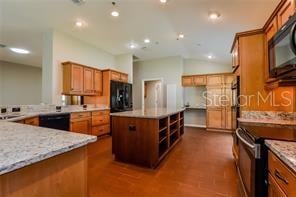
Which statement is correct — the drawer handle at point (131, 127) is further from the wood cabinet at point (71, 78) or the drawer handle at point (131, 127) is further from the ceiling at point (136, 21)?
the ceiling at point (136, 21)

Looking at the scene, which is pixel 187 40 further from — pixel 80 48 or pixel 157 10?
pixel 80 48

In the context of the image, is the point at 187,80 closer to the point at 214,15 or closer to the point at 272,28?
the point at 214,15

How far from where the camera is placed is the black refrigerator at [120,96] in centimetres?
517

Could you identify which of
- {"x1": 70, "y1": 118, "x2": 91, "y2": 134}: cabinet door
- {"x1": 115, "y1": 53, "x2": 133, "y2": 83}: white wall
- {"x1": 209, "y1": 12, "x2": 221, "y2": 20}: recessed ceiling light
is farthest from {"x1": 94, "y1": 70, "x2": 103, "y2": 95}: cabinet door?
{"x1": 209, "y1": 12, "x2": 221, "y2": 20}: recessed ceiling light

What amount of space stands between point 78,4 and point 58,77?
6.30ft

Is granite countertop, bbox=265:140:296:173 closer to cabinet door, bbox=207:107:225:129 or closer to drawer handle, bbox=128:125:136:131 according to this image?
drawer handle, bbox=128:125:136:131

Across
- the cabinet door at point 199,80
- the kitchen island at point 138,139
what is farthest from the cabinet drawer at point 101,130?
the cabinet door at point 199,80

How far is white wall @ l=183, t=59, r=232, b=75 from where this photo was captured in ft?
21.6

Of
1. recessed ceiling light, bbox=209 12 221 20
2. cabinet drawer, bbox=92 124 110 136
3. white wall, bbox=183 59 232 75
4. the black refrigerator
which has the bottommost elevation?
cabinet drawer, bbox=92 124 110 136

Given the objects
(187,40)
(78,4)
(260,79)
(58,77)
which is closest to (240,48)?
(260,79)

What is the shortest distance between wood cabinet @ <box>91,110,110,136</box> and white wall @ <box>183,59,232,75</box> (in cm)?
396

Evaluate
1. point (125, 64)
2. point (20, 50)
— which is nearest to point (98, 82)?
point (125, 64)

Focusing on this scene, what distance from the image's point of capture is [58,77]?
13.8 feet

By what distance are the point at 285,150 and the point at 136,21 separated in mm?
3807
